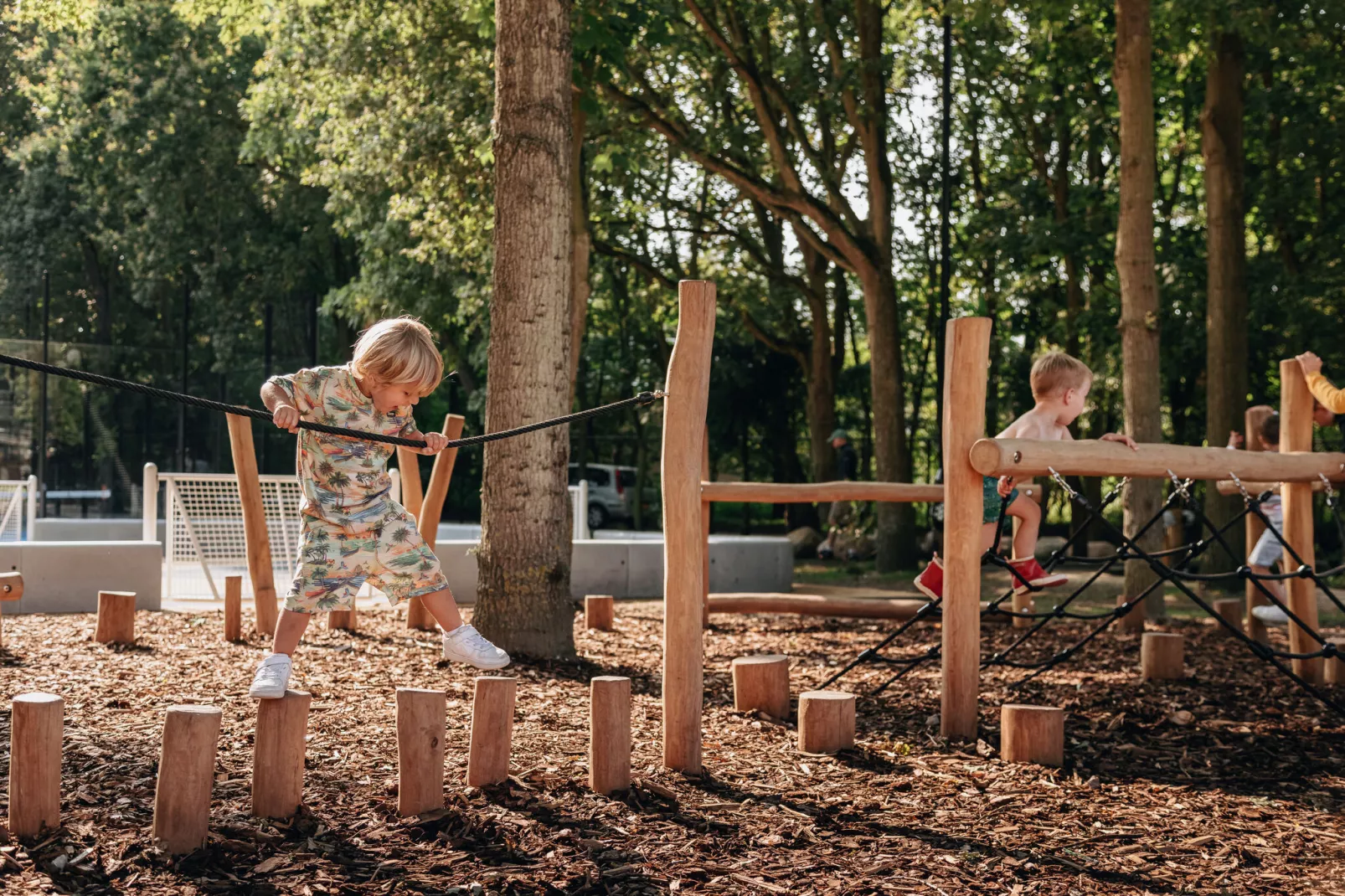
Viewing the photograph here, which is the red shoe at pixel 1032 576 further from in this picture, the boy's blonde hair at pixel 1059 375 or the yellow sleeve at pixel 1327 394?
the yellow sleeve at pixel 1327 394

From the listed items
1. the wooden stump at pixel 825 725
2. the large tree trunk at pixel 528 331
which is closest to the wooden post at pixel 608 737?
the wooden stump at pixel 825 725

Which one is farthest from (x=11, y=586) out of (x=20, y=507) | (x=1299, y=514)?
(x=1299, y=514)

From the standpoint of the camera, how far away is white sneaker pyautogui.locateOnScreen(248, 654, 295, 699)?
4.05m

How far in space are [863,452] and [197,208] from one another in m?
15.0

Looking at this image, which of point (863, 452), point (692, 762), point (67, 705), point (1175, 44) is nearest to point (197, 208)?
point (863, 452)

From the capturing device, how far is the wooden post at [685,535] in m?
4.61

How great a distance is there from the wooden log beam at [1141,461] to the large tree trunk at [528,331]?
2538 millimetres

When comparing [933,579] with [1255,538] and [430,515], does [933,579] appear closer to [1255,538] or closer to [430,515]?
[430,515]

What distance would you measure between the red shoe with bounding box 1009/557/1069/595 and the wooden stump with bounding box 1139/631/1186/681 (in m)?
0.82

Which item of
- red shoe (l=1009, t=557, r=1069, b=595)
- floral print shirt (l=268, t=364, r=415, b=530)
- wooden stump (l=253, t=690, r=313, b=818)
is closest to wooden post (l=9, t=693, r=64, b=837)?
wooden stump (l=253, t=690, r=313, b=818)

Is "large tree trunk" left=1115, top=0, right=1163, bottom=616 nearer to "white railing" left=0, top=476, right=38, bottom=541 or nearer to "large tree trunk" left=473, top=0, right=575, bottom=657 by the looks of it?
"large tree trunk" left=473, top=0, right=575, bottom=657

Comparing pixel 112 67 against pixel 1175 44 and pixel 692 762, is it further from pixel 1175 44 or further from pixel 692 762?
pixel 692 762

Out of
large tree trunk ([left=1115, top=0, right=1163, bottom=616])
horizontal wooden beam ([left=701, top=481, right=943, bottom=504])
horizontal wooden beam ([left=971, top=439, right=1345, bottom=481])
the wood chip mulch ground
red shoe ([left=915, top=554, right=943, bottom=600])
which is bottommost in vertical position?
the wood chip mulch ground

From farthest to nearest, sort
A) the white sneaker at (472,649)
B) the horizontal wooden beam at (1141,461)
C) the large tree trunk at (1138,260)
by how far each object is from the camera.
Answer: the large tree trunk at (1138,260), the horizontal wooden beam at (1141,461), the white sneaker at (472,649)
